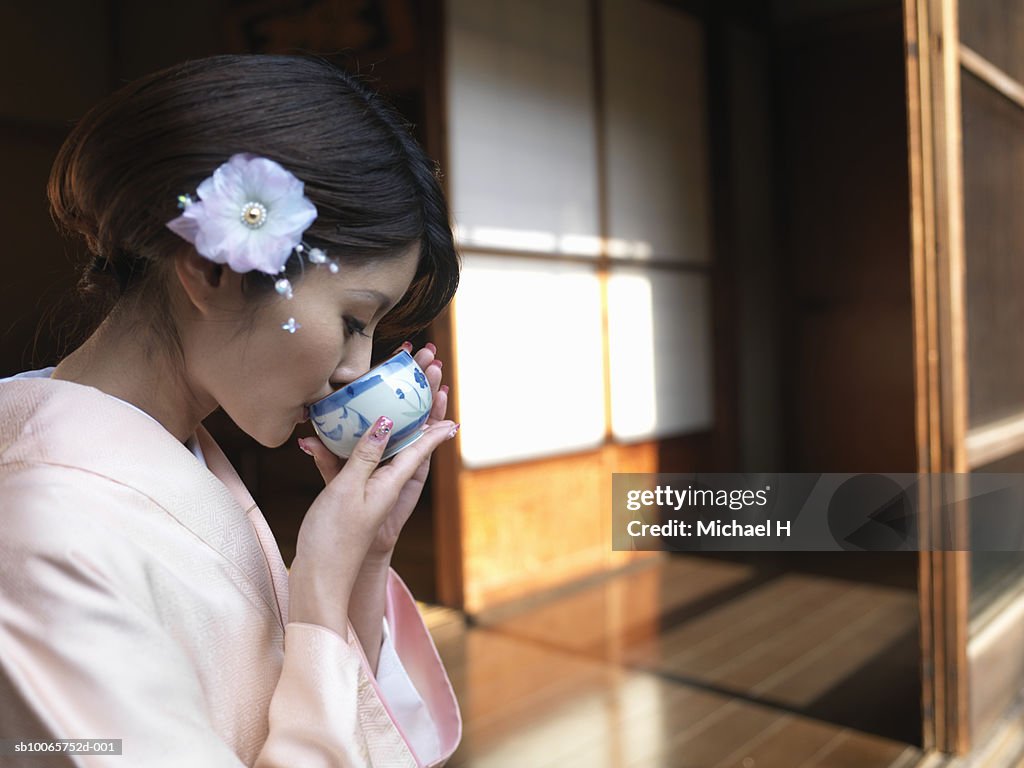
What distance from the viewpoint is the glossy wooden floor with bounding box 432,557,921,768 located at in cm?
211

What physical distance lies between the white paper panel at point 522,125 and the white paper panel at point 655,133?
18cm

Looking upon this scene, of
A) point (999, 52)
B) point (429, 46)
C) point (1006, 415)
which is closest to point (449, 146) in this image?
point (429, 46)

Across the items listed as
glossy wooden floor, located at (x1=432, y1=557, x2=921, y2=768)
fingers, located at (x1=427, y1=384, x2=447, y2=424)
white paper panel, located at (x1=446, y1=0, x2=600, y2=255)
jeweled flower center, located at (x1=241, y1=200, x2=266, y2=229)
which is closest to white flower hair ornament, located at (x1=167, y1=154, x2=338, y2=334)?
jeweled flower center, located at (x1=241, y1=200, x2=266, y2=229)

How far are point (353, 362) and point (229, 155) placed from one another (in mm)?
200

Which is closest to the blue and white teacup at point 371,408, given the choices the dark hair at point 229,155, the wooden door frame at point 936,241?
the dark hair at point 229,155

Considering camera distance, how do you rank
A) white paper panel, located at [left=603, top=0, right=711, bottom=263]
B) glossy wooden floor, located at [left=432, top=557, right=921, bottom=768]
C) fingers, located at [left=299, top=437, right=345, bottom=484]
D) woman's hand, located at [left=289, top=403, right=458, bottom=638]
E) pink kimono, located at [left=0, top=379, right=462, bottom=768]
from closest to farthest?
pink kimono, located at [left=0, top=379, right=462, bottom=768]
woman's hand, located at [left=289, top=403, right=458, bottom=638]
fingers, located at [left=299, top=437, right=345, bottom=484]
glossy wooden floor, located at [left=432, top=557, right=921, bottom=768]
white paper panel, located at [left=603, top=0, right=711, bottom=263]

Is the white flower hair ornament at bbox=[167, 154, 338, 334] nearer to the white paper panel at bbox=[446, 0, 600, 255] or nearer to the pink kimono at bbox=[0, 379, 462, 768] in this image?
the pink kimono at bbox=[0, 379, 462, 768]

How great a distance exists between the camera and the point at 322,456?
0.81 m

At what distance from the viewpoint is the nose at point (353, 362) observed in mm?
757

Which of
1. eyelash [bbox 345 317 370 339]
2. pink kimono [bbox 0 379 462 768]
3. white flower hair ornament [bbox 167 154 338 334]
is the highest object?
white flower hair ornament [bbox 167 154 338 334]

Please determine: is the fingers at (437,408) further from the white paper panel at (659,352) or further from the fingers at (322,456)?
the white paper panel at (659,352)

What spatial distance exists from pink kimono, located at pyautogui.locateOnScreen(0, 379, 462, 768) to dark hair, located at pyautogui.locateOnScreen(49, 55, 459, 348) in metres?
0.13

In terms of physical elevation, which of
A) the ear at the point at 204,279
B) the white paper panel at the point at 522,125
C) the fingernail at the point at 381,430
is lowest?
the fingernail at the point at 381,430

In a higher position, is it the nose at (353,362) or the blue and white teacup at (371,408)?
the nose at (353,362)
